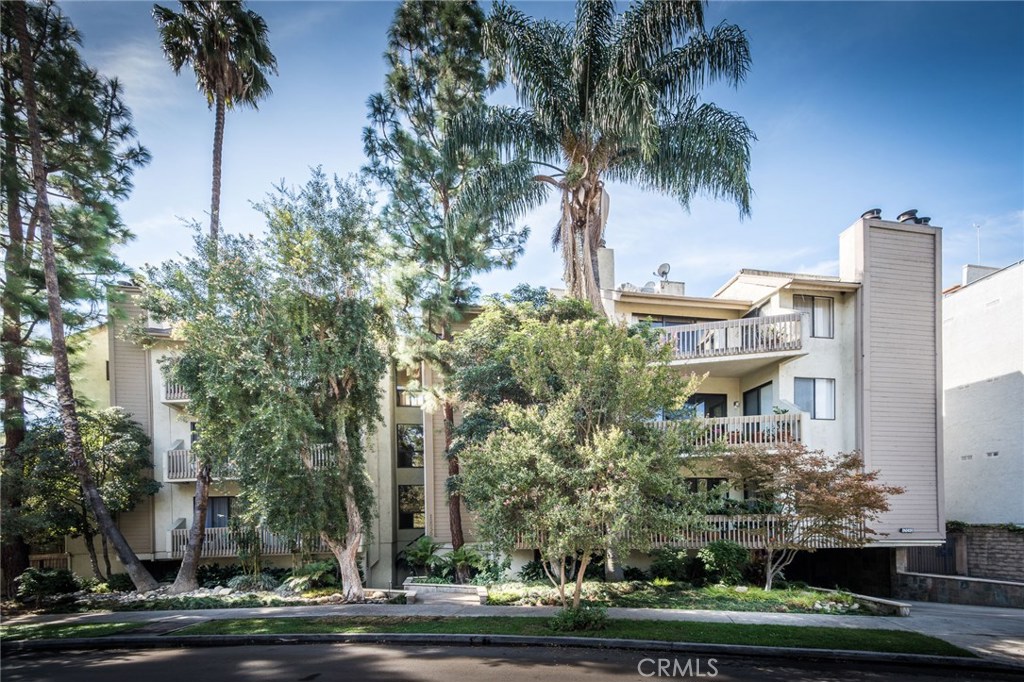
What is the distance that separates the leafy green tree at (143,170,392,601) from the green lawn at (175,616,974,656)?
265 cm

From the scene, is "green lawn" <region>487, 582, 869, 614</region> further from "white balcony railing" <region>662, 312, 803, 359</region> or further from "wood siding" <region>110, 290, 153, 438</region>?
"wood siding" <region>110, 290, 153, 438</region>

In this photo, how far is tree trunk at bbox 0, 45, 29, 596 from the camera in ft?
50.2

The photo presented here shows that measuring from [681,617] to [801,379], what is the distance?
10.4 m

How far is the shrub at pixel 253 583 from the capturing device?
17078 mm

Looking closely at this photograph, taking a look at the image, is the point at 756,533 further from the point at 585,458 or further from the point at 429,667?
the point at 429,667

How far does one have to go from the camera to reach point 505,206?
16.1 metres

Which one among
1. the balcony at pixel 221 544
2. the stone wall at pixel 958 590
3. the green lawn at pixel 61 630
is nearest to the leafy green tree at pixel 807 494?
the stone wall at pixel 958 590

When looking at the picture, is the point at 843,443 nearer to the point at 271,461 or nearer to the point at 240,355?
the point at 271,461

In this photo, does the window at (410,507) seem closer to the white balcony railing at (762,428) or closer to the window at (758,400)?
the white balcony railing at (762,428)

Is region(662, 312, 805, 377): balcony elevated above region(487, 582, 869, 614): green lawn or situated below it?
above

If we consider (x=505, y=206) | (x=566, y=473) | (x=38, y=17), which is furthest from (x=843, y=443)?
(x=38, y=17)

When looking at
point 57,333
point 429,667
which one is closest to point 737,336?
point 429,667

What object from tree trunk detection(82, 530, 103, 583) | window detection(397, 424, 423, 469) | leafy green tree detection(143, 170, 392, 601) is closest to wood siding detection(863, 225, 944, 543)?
leafy green tree detection(143, 170, 392, 601)

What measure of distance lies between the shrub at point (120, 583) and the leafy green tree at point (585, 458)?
14.3 metres
